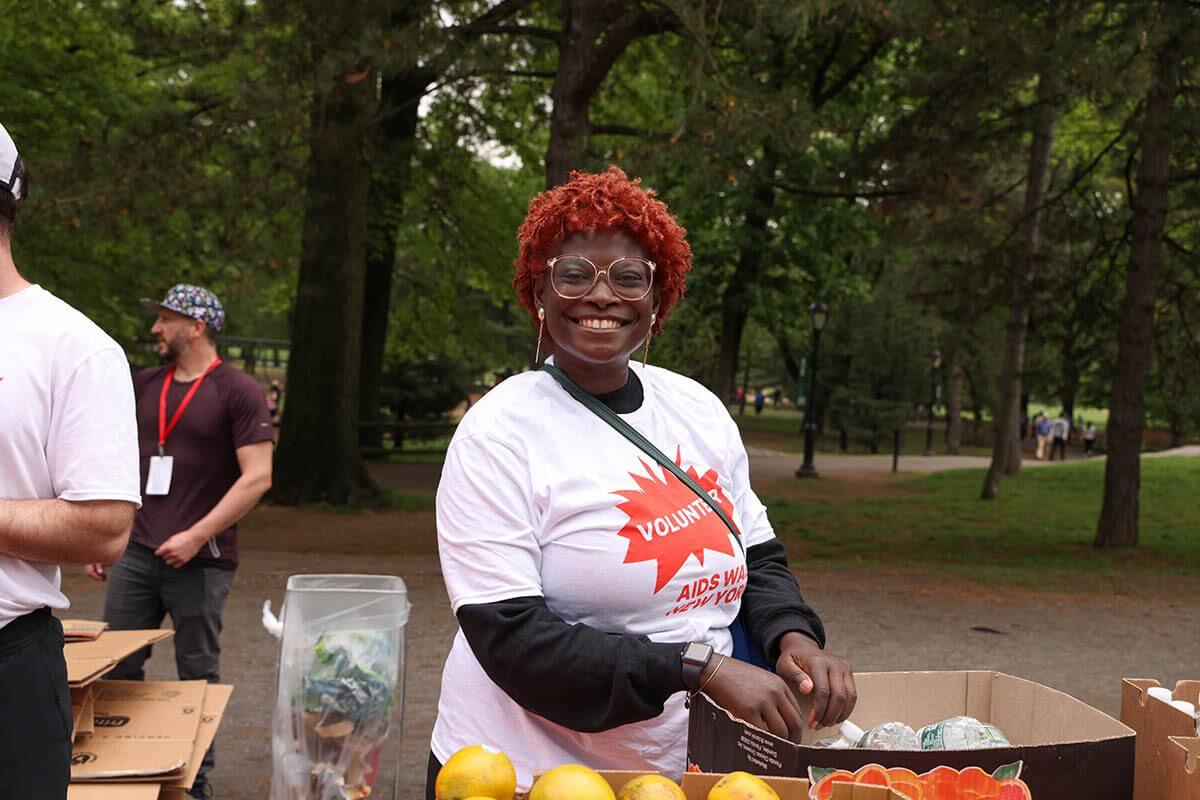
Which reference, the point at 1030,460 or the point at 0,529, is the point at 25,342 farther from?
the point at 1030,460

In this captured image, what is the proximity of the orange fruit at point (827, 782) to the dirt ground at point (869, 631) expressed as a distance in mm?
4071

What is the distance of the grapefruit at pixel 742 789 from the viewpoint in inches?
70.6

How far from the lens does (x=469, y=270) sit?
22406mm

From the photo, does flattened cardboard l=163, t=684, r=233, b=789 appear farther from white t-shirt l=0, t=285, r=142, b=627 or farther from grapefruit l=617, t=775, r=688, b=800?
grapefruit l=617, t=775, r=688, b=800

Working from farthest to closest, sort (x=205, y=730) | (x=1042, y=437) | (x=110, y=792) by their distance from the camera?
(x=1042, y=437), (x=205, y=730), (x=110, y=792)

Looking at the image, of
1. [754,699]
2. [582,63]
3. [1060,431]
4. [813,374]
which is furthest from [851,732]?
[1060,431]

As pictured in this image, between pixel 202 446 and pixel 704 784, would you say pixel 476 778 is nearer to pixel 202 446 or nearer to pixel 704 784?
pixel 704 784

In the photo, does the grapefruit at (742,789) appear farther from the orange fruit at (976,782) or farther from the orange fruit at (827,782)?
the orange fruit at (976,782)

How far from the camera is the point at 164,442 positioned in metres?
5.03

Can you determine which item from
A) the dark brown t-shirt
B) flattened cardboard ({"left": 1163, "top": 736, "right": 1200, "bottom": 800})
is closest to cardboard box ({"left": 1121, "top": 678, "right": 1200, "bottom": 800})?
flattened cardboard ({"left": 1163, "top": 736, "right": 1200, "bottom": 800})

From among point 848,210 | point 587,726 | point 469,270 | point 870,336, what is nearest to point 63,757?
point 587,726

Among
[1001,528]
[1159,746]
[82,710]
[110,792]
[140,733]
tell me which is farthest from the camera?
[1001,528]

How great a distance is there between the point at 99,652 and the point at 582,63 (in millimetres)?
8845

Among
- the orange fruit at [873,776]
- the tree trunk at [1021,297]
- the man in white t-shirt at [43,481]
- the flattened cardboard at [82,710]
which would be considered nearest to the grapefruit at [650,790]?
the orange fruit at [873,776]
